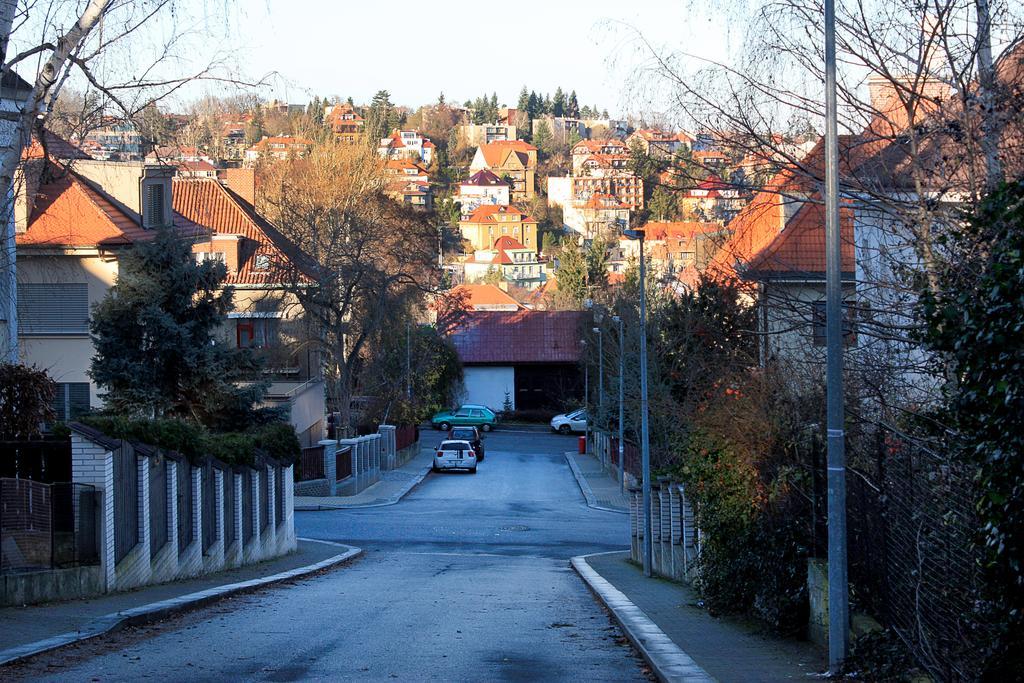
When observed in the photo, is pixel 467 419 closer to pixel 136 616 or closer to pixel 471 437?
pixel 471 437

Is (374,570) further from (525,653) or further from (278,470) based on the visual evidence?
(525,653)

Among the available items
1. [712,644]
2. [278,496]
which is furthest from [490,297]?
[712,644]

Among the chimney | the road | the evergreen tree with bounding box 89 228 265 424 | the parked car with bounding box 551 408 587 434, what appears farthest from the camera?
the parked car with bounding box 551 408 587 434

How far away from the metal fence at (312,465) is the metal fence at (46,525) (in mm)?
29756

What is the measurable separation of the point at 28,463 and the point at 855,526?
10.5 metres

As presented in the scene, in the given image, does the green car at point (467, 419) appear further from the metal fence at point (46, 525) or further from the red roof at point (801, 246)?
the metal fence at point (46, 525)

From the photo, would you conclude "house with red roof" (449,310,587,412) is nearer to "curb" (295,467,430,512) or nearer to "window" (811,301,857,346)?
"curb" (295,467,430,512)

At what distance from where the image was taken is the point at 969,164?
11078mm

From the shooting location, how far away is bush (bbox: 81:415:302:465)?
16.2 meters

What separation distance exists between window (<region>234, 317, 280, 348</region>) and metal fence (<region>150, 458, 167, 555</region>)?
106ft

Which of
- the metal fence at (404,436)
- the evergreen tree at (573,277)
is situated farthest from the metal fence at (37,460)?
the evergreen tree at (573,277)

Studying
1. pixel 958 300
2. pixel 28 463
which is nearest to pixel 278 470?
pixel 28 463

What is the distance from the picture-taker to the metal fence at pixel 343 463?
1790 inches

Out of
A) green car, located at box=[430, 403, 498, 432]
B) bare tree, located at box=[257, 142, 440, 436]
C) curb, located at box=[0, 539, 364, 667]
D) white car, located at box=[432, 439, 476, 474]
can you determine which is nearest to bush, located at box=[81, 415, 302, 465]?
curb, located at box=[0, 539, 364, 667]
